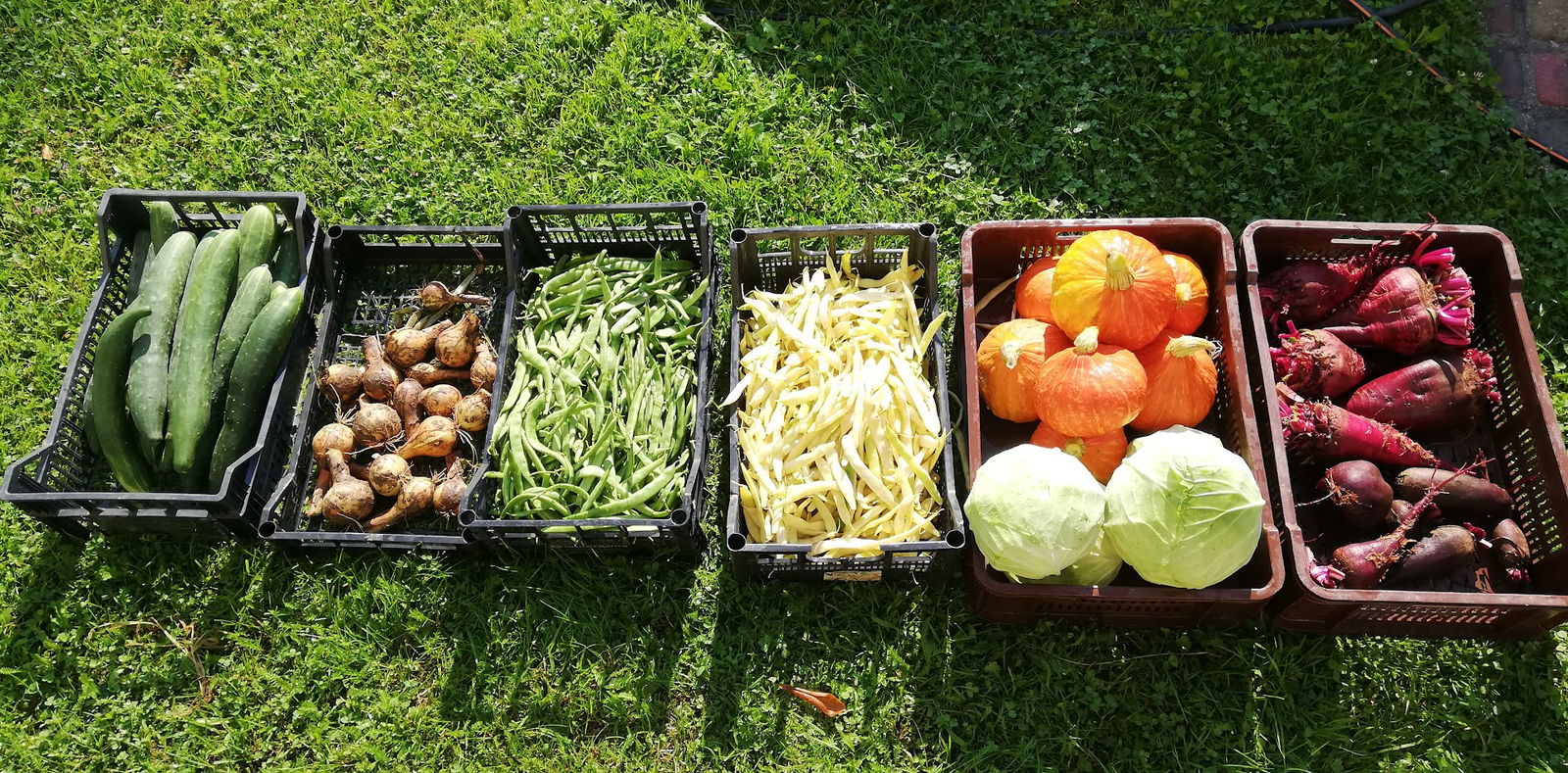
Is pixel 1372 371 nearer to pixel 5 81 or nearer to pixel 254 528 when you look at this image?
pixel 254 528

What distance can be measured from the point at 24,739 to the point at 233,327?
173 cm

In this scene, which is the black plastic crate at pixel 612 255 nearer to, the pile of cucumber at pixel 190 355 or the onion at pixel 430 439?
the onion at pixel 430 439

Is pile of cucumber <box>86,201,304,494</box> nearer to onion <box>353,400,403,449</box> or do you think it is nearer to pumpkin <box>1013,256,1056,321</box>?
onion <box>353,400,403,449</box>

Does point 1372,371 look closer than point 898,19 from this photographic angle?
Yes

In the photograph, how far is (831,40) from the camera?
16.2 ft

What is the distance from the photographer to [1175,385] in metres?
3.38

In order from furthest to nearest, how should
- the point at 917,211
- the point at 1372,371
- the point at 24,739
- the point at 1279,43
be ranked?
the point at 1279,43, the point at 917,211, the point at 1372,371, the point at 24,739

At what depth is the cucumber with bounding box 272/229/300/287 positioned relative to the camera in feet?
13.3

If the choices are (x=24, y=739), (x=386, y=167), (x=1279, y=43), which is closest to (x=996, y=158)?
(x=1279, y=43)

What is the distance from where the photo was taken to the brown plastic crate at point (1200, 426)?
3164 mm

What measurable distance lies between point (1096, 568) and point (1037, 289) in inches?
43.6

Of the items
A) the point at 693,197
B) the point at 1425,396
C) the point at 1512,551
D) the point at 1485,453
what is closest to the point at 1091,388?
Result: the point at 1425,396

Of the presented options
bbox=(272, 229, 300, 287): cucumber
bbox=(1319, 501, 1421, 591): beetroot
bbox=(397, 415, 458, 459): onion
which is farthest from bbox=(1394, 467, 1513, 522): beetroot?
bbox=(272, 229, 300, 287): cucumber

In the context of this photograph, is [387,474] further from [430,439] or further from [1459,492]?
[1459,492]
